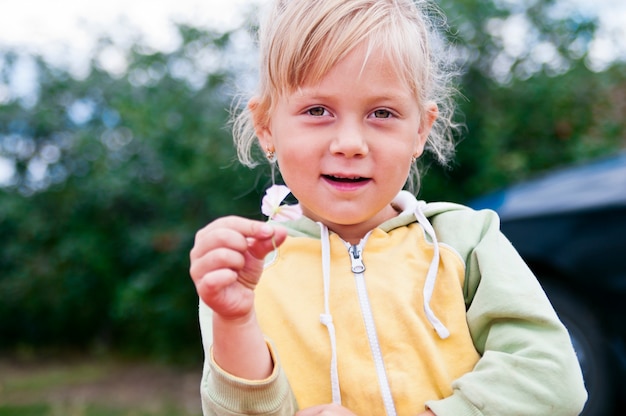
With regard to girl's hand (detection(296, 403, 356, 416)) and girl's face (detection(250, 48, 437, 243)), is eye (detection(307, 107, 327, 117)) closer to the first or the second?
girl's face (detection(250, 48, 437, 243))

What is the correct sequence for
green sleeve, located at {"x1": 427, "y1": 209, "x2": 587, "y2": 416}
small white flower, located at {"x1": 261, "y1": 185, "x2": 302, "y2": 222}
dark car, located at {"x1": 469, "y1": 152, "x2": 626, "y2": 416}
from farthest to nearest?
dark car, located at {"x1": 469, "y1": 152, "x2": 626, "y2": 416}
small white flower, located at {"x1": 261, "y1": 185, "x2": 302, "y2": 222}
green sleeve, located at {"x1": 427, "y1": 209, "x2": 587, "y2": 416}

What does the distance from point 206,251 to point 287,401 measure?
36cm

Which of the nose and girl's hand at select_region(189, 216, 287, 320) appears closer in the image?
girl's hand at select_region(189, 216, 287, 320)

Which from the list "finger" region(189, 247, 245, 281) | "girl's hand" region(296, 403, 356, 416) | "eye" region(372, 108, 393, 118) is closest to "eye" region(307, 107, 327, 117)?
"eye" region(372, 108, 393, 118)

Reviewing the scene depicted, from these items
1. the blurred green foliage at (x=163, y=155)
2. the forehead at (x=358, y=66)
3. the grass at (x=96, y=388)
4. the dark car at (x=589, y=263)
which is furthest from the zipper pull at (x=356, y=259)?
the grass at (x=96, y=388)

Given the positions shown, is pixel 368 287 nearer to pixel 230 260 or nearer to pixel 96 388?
pixel 230 260

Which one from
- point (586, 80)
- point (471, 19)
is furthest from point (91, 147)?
point (586, 80)

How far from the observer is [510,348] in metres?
1.51

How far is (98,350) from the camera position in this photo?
268 inches

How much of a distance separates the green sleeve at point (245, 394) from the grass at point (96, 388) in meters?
3.53

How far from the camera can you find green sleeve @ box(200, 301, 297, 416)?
143cm

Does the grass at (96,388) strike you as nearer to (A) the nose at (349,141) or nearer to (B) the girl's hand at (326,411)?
(B) the girl's hand at (326,411)

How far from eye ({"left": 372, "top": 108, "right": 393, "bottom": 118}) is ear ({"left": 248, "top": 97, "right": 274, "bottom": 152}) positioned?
0.96 ft

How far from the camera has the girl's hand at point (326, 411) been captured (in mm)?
1480
